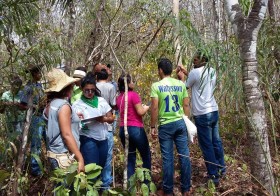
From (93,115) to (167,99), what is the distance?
37.0 inches

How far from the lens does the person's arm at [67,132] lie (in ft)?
9.29

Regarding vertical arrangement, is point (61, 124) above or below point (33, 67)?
below

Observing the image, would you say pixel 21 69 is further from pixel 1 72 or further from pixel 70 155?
pixel 70 155

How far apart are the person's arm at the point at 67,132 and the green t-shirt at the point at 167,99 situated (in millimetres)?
1495

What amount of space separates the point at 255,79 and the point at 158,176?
2.44 meters

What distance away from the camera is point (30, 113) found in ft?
11.7

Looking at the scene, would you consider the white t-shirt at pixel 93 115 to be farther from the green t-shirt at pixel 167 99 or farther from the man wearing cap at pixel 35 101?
the green t-shirt at pixel 167 99

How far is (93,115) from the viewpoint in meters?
3.73

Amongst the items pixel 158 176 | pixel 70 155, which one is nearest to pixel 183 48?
pixel 70 155

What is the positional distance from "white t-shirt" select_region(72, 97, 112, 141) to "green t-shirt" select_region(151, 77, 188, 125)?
677mm

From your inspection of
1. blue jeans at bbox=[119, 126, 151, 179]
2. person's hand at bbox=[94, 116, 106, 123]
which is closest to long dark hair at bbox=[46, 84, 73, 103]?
person's hand at bbox=[94, 116, 106, 123]

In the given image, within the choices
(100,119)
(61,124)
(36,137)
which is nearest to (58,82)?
(61,124)

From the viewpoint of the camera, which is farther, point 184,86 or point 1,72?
point 184,86

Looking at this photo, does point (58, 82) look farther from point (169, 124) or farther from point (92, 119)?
point (169, 124)
